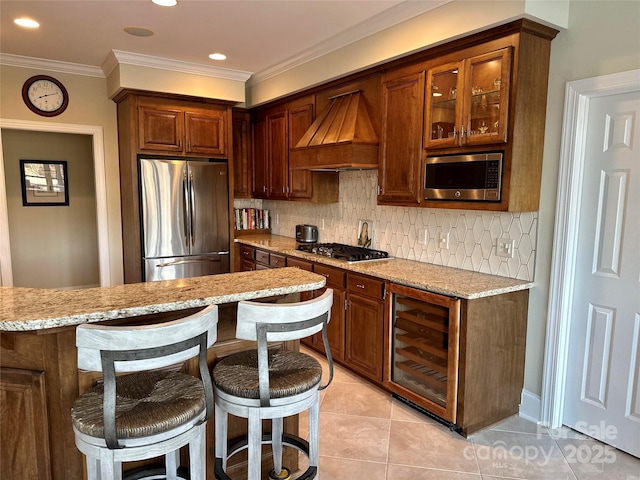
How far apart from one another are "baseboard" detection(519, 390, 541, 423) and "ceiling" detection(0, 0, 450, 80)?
8.84 ft

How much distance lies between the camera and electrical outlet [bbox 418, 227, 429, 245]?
11.9 ft

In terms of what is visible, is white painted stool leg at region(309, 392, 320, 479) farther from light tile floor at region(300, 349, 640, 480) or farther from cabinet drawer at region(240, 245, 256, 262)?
cabinet drawer at region(240, 245, 256, 262)

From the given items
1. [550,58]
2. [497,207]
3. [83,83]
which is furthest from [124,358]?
[83,83]

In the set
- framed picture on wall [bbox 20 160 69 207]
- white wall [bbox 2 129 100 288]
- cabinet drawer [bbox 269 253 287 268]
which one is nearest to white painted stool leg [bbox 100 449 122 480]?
cabinet drawer [bbox 269 253 287 268]

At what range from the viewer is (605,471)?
240cm

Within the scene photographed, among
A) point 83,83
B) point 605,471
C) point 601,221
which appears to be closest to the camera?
point 605,471

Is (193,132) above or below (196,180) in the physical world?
above

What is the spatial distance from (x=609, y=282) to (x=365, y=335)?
5.55 feet

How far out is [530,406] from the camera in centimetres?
294

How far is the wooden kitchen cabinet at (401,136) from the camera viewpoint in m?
3.19

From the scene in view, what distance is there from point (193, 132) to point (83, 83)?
4.10ft

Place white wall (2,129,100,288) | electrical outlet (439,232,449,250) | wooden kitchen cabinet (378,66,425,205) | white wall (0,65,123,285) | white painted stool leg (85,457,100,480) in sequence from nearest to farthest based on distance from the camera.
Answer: white painted stool leg (85,457,100,480) → wooden kitchen cabinet (378,66,425,205) → electrical outlet (439,232,449,250) → white wall (0,65,123,285) → white wall (2,129,100,288)

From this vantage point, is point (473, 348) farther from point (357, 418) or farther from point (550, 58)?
point (550, 58)

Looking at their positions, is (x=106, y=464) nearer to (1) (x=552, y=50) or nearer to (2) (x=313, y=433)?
(2) (x=313, y=433)
